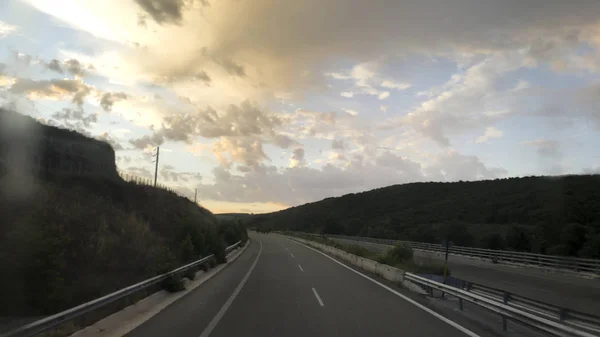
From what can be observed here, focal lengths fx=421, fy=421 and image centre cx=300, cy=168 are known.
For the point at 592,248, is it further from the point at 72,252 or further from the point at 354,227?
the point at 354,227

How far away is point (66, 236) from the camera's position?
514 inches

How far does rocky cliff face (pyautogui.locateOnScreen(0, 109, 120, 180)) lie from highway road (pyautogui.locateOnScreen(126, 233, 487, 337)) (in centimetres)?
1571

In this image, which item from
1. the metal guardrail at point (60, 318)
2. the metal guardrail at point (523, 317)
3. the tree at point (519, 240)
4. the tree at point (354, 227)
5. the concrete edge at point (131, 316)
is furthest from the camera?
the tree at point (354, 227)

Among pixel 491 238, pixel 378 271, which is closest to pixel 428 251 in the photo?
pixel 491 238

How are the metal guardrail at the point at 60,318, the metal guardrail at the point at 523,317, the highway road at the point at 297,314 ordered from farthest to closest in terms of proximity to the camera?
the highway road at the point at 297,314
the metal guardrail at the point at 523,317
the metal guardrail at the point at 60,318

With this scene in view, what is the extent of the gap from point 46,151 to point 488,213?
71.9m

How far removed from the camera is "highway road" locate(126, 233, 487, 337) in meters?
8.77

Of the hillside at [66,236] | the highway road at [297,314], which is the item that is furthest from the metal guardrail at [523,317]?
the hillside at [66,236]

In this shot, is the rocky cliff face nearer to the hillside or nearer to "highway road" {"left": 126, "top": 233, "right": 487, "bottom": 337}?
the hillside

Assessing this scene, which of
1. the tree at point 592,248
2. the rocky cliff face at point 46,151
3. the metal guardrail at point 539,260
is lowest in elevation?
the metal guardrail at point 539,260

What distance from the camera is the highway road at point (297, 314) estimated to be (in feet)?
28.8

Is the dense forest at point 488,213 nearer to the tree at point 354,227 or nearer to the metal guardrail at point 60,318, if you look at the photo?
the tree at point 354,227

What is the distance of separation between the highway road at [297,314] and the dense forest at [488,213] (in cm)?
526

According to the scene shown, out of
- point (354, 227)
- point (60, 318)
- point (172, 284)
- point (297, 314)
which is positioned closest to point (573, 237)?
point (297, 314)
